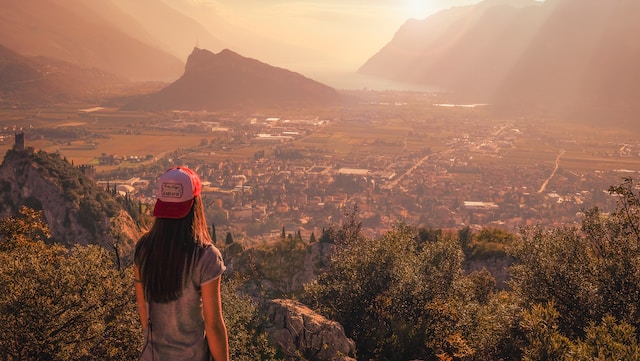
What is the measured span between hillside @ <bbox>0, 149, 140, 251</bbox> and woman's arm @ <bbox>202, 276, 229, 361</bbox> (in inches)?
2550

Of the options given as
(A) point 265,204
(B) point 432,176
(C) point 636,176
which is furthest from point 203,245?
(C) point 636,176

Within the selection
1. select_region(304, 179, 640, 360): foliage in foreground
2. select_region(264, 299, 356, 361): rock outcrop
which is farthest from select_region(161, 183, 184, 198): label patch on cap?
select_region(264, 299, 356, 361): rock outcrop

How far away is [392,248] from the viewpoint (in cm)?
2761

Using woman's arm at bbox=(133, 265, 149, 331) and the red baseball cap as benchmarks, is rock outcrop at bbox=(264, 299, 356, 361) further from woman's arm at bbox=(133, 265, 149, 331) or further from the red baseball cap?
the red baseball cap

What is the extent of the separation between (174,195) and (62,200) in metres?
77.0

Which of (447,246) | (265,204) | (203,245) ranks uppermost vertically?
(203,245)

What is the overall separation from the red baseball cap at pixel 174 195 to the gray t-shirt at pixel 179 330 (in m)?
0.70

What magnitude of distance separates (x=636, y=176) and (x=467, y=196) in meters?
51.9

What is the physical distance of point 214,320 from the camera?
5527 millimetres

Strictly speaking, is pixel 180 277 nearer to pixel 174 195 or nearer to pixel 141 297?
pixel 141 297

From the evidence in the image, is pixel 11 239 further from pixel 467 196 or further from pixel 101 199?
pixel 467 196

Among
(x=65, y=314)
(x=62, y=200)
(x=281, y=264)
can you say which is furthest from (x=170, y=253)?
(x=62, y=200)

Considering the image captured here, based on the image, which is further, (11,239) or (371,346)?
(11,239)

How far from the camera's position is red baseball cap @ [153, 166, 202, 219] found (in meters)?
5.47
